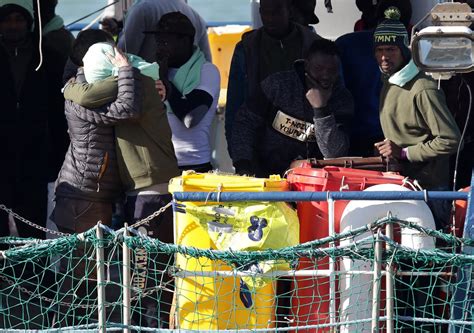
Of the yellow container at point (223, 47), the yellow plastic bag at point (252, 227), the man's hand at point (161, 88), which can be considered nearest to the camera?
the yellow plastic bag at point (252, 227)

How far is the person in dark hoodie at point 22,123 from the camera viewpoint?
8312 mm

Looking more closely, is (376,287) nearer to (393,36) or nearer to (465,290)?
(465,290)

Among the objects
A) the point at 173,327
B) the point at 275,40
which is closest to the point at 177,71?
the point at 275,40

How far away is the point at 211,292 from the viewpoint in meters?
6.57

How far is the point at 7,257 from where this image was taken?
618 centimetres

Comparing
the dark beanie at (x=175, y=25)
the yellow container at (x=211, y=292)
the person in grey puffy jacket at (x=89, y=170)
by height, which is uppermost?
the dark beanie at (x=175, y=25)

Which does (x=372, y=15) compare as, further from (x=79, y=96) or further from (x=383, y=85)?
(x=79, y=96)

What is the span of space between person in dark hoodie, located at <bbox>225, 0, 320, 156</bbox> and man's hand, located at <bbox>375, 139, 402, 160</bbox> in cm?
103

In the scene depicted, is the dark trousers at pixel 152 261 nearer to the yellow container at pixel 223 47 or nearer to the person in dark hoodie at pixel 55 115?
the person in dark hoodie at pixel 55 115

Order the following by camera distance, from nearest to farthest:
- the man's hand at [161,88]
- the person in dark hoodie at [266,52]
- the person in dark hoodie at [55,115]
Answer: the man's hand at [161,88]
the person in dark hoodie at [266,52]
the person in dark hoodie at [55,115]

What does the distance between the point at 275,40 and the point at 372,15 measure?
38.8 inches

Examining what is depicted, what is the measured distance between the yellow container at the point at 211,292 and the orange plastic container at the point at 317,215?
0.19 meters

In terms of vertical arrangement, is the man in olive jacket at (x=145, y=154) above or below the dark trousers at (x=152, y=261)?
above

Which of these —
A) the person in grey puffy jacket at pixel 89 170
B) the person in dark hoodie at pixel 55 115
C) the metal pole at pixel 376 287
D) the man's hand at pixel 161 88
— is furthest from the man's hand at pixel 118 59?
the metal pole at pixel 376 287
